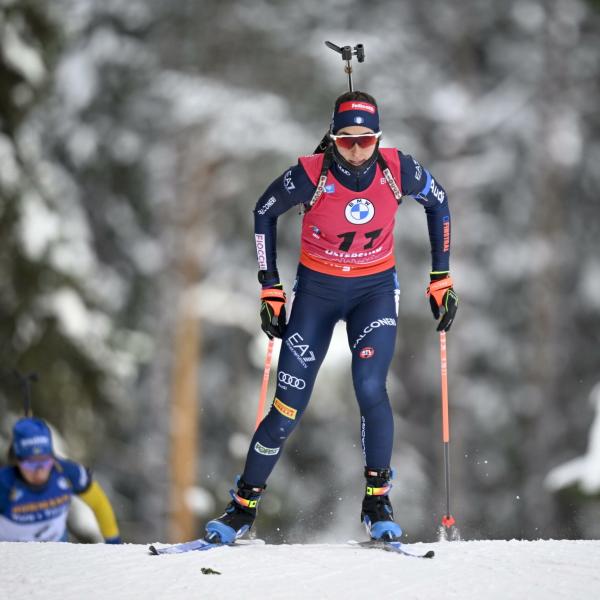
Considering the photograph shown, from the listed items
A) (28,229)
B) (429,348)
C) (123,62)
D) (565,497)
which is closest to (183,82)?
(123,62)

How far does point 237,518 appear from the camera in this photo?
520cm

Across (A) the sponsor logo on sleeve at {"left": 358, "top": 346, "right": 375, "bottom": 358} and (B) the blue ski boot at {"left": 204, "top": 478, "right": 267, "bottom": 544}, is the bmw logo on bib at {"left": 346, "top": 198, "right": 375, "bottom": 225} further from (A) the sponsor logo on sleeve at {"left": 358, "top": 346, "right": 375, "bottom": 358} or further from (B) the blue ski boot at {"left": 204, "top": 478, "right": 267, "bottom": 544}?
(B) the blue ski boot at {"left": 204, "top": 478, "right": 267, "bottom": 544}

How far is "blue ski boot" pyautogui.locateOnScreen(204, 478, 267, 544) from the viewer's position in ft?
16.8

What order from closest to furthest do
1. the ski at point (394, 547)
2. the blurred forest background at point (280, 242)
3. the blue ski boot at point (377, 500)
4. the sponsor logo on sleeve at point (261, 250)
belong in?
the ski at point (394, 547)
the blue ski boot at point (377, 500)
the sponsor logo on sleeve at point (261, 250)
the blurred forest background at point (280, 242)

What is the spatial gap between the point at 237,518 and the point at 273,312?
1.09 m

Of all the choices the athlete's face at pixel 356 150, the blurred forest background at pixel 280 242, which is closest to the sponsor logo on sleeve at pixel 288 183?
the athlete's face at pixel 356 150

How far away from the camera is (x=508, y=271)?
55.4 ft

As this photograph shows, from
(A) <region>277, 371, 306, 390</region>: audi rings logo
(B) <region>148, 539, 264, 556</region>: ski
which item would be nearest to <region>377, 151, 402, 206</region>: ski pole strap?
(A) <region>277, 371, 306, 390</region>: audi rings logo

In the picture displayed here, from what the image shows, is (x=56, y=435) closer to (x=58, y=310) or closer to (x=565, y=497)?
(x=58, y=310)

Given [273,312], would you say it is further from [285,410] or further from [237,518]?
[237,518]

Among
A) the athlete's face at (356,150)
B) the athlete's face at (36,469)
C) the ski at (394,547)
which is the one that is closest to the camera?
the ski at (394,547)

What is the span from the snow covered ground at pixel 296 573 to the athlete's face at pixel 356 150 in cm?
195

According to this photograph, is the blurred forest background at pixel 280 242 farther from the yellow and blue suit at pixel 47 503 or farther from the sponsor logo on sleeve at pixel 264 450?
the sponsor logo on sleeve at pixel 264 450

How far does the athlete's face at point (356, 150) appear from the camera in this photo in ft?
16.4
